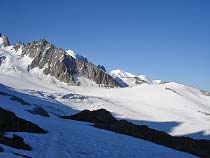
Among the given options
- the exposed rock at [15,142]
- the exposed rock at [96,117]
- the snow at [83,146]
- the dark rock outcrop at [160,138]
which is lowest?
the exposed rock at [15,142]

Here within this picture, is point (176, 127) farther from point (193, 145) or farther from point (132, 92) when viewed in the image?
point (132, 92)

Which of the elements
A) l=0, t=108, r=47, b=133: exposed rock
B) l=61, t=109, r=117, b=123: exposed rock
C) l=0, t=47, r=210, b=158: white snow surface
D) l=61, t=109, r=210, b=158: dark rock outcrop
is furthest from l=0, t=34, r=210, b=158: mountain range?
l=61, t=109, r=117, b=123: exposed rock

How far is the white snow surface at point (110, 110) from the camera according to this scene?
83.0 ft

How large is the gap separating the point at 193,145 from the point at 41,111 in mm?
46262

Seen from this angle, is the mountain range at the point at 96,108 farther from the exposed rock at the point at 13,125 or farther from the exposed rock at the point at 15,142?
the exposed rock at the point at 13,125

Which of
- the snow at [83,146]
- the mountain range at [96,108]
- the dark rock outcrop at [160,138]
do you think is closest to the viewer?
the snow at [83,146]

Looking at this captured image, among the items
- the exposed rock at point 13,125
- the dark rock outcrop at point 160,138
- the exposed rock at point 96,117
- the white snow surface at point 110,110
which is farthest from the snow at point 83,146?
the exposed rock at point 96,117

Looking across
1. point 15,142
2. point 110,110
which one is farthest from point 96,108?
point 15,142

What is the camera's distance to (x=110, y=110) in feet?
388

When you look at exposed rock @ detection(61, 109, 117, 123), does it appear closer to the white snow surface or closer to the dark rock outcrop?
the dark rock outcrop

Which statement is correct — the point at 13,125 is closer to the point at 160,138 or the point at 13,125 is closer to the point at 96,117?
the point at 160,138

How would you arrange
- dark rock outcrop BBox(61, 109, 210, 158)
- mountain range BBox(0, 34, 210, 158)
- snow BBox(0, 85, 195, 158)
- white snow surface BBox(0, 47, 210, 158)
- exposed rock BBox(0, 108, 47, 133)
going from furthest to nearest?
dark rock outcrop BBox(61, 109, 210, 158), exposed rock BBox(0, 108, 47, 133), white snow surface BBox(0, 47, 210, 158), mountain range BBox(0, 34, 210, 158), snow BBox(0, 85, 195, 158)

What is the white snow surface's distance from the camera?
25.3m

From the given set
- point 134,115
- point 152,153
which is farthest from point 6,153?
point 134,115
